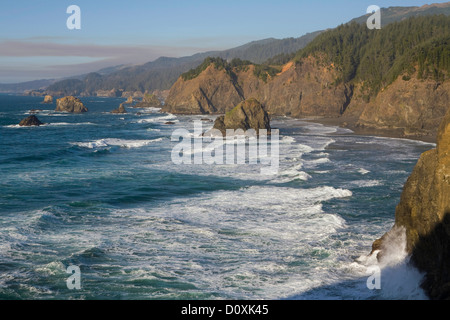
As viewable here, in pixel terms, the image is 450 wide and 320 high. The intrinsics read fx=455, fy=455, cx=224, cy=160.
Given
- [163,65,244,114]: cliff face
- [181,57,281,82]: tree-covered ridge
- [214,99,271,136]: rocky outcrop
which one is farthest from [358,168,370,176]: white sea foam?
[181,57,281,82]: tree-covered ridge

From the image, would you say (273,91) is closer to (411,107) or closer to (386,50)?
(386,50)

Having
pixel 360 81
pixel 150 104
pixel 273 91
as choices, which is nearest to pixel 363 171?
pixel 360 81

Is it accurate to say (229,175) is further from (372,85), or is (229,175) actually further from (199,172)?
(372,85)

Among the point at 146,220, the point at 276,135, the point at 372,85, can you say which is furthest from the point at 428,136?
the point at 146,220

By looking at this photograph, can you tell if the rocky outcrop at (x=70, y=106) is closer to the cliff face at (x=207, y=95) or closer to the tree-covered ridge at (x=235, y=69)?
the cliff face at (x=207, y=95)

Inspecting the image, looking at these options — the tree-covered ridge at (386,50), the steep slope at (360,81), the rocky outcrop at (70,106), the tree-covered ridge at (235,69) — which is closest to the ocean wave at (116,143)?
the steep slope at (360,81)
